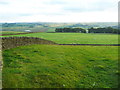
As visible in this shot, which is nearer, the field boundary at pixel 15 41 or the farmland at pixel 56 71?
the farmland at pixel 56 71

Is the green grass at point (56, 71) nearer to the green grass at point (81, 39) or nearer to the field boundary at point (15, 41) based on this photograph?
the field boundary at point (15, 41)

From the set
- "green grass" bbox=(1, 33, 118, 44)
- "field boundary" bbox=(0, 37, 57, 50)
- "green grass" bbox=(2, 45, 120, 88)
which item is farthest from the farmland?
"green grass" bbox=(1, 33, 118, 44)

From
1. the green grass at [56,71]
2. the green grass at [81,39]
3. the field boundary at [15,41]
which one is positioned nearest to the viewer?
the green grass at [56,71]

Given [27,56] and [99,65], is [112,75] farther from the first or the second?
[27,56]

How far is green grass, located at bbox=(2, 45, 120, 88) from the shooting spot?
37.4 feet

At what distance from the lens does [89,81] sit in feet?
40.4

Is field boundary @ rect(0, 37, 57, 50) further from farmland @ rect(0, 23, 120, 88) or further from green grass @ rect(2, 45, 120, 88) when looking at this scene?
green grass @ rect(2, 45, 120, 88)

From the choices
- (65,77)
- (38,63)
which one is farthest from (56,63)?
(65,77)

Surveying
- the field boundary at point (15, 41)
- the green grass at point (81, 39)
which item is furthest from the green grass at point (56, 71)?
the green grass at point (81, 39)

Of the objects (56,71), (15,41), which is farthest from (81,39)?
(56,71)

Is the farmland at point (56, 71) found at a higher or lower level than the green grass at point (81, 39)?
lower

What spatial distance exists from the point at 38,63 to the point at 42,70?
1.72 metres

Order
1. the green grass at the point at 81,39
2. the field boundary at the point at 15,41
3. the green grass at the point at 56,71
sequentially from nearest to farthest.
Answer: the green grass at the point at 56,71 < the field boundary at the point at 15,41 < the green grass at the point at 81,39

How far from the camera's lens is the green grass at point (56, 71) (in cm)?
1141
